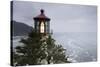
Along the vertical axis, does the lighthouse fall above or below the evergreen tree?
above

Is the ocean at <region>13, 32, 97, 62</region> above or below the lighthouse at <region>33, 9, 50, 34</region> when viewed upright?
below

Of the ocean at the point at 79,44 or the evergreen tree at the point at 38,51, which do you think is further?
the ocean at the point at 79,44

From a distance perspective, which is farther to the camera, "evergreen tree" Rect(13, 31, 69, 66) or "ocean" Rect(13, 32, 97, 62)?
"ocean" Rect(13, 32, 97, 62)

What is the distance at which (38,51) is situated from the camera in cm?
248

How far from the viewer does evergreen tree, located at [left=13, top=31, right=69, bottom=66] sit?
2.42 metres

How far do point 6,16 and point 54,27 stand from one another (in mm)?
650

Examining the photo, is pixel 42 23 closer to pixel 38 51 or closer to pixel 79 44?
pixel 38 51

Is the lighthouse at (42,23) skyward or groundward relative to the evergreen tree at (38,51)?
skyward

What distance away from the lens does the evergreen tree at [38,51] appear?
2.42 metres

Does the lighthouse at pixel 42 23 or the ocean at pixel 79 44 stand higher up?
the lighthouse at pixel 42 23

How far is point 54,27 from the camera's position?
2562mm

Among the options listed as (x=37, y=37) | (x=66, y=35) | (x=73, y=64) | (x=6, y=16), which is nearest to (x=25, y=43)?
(x=37, y=37)

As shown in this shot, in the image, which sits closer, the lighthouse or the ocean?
the lighthouse

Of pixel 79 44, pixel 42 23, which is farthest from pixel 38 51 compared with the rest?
pixel 79 44
